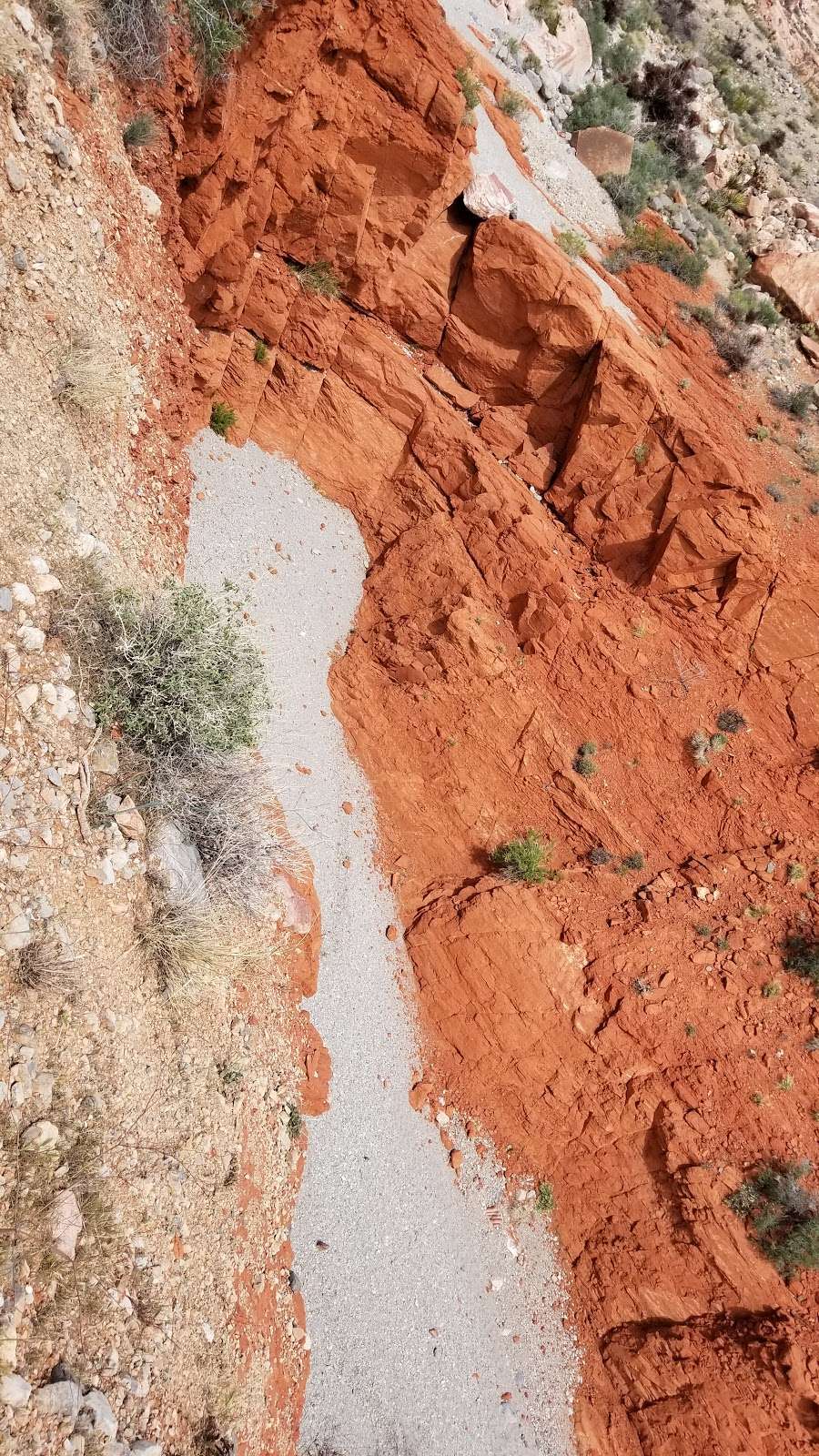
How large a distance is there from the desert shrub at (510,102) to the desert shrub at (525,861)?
11.5 meters

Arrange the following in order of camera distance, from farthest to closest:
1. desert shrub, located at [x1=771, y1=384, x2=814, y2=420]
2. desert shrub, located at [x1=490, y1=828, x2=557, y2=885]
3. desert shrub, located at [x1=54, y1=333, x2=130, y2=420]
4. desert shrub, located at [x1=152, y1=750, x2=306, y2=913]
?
desert shrub, located at [x1=771, y1=384, x2=814, y2=420], desert shrub, located at [x1=490, y1=828, x2=557, y2=885], desert shrub, located at [x1=54, y1=333, x2=130, y2=420], desert shrub, located at [x1=152, y1=750, x2=306, y2=913]

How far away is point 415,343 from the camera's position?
38.3ft

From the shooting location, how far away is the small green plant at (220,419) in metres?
10.4

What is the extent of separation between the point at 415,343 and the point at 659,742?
6617 mm

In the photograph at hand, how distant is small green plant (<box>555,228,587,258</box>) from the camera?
11.6 metres

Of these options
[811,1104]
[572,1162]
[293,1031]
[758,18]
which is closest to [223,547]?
[293,1031]

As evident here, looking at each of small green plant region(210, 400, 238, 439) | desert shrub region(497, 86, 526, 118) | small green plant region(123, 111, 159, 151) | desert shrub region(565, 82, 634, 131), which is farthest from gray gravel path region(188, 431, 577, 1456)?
desert shrub region(565, 82, 634, 131)

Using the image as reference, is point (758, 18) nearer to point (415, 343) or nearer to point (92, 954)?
point (415, 343)

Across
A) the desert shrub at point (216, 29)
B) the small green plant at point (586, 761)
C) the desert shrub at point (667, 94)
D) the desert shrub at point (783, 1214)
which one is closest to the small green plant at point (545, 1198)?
the desert shrub at point (783, 1214)

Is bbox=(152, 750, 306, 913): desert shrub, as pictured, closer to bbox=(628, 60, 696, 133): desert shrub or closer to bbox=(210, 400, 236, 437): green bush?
bbox=(210, 400, 236, 437): green bush

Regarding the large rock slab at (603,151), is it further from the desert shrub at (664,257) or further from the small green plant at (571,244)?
the small green plant at (571,244)

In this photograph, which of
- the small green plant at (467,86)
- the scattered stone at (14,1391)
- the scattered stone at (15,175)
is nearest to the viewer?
the scattered stone at (14,1391)

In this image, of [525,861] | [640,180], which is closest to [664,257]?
[640,180]

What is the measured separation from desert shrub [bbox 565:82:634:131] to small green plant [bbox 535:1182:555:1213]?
16.9 metres
